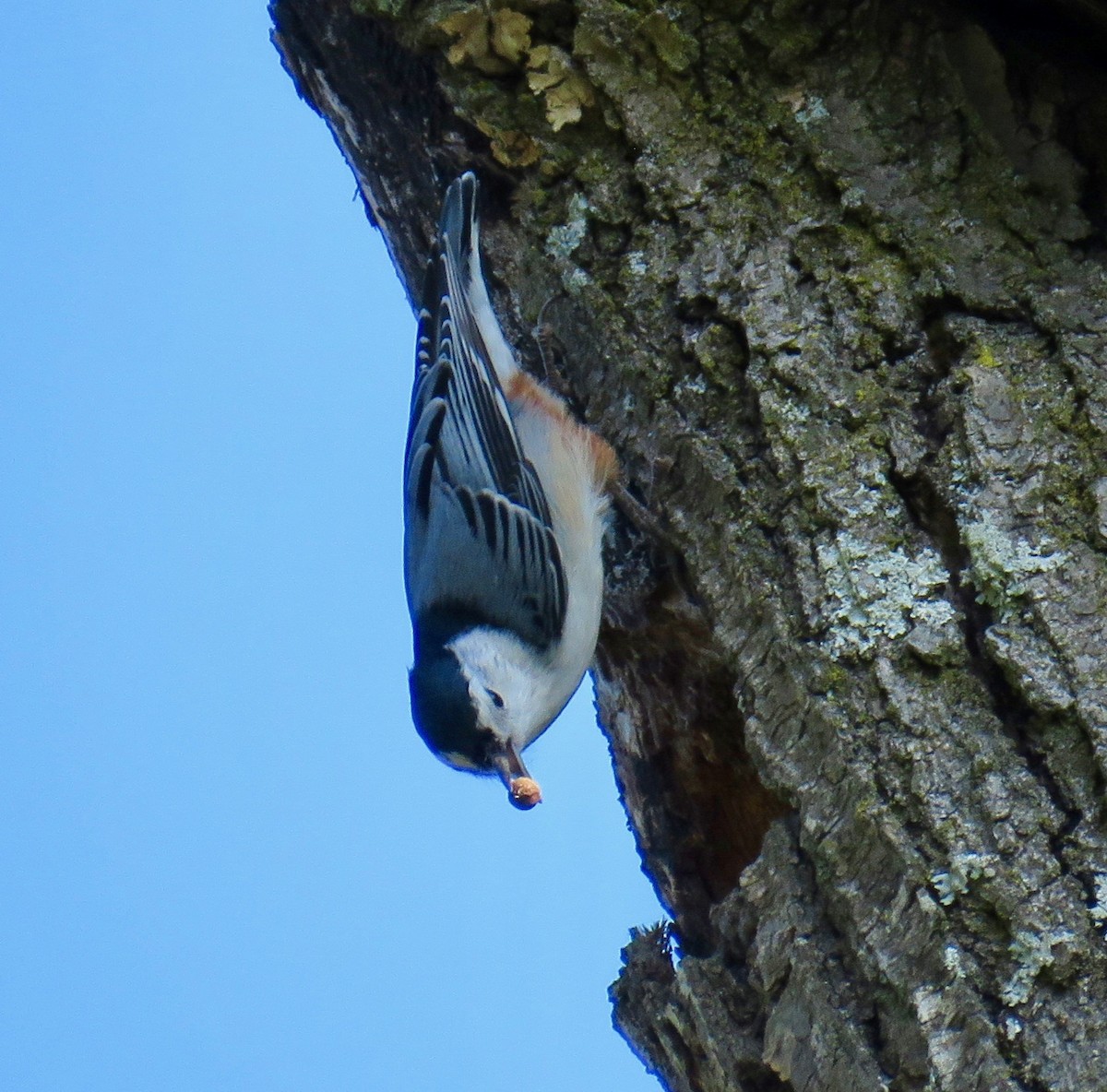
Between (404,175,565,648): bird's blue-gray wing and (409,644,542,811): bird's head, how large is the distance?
94 mm

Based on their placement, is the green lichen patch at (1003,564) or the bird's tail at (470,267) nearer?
the green lichen patch at (1003,564)

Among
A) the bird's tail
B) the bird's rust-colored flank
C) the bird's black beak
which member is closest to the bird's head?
the bird's black beak

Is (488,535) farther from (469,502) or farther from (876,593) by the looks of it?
(876,593)

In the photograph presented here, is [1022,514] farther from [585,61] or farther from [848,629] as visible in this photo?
[585,61]

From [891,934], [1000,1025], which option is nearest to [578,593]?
[891,934]

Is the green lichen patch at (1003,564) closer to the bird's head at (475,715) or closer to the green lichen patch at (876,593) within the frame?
the green lichen patch at (876,593)

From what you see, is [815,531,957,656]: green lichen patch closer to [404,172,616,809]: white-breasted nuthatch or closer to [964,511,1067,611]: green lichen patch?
[964,511,1067,611]: green lichen patch

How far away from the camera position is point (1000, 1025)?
4.15 feet

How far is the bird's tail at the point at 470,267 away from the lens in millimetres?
2141

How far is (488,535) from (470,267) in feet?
1.54

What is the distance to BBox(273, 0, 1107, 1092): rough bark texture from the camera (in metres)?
1.36

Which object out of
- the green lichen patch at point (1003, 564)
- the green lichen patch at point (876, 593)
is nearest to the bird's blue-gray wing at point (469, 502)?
the green lichen patch at point (876, 593)

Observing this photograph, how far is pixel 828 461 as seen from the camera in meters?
1.65

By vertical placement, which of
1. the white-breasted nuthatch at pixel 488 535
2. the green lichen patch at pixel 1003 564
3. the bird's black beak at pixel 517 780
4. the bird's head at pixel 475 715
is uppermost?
the white-breasted nuthatch at pixel 488 535
